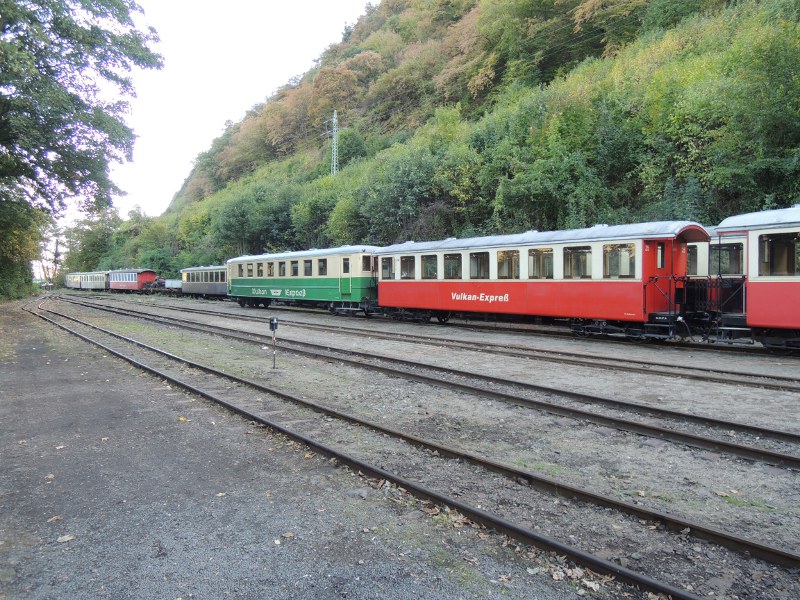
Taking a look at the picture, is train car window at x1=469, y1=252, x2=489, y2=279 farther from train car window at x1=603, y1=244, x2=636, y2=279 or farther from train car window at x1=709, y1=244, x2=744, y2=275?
train car window at x1=709, y1=244, x2=744, y2=275

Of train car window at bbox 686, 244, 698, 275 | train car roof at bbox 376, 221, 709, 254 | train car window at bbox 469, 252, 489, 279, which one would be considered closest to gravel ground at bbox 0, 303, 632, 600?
train car roof at bbox 376, 221, 709, 254

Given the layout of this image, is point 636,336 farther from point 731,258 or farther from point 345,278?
point 345,278

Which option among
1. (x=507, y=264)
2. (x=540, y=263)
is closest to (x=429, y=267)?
(x=507, y=264)

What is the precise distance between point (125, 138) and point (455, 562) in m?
22.6

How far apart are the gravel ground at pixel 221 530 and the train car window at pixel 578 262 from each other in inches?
418

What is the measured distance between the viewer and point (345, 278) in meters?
23.4

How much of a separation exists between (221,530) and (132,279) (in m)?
59.2

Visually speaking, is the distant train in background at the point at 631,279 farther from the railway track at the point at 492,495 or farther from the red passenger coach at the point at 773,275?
the railway track at the point at 492,495

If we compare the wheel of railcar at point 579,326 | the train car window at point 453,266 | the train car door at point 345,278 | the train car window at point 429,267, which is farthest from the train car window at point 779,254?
the train car door at point 345,278

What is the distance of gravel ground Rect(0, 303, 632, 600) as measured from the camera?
136 inches

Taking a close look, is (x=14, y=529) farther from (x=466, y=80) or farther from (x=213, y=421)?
(x=466, y=80)

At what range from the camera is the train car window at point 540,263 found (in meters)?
15.4

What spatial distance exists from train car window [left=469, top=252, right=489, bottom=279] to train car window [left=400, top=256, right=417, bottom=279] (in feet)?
9.64

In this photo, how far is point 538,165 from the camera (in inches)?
893
